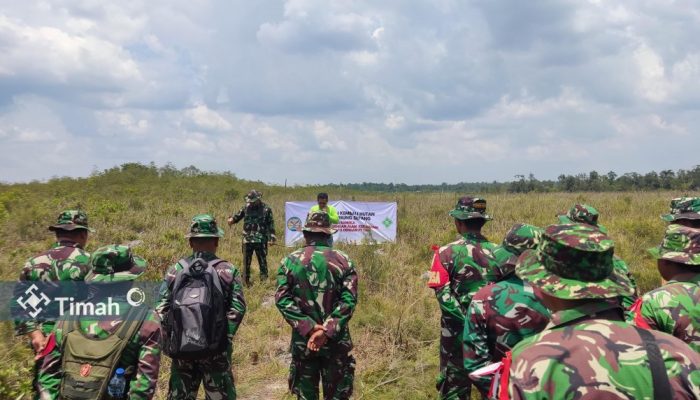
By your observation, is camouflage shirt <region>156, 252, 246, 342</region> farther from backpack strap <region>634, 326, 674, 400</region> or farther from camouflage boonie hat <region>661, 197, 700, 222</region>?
camouflage boonie hat <region>661, 197, 700, 222</region>

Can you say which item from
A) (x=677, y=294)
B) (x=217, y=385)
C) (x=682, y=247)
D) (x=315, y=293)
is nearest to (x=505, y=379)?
(x=677, y=294)

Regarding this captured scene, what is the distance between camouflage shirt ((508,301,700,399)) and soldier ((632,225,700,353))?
112 cm

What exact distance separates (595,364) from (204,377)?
274cm

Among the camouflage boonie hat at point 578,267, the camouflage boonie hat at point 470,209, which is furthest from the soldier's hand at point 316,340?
the camouflage boonie hat at point 578,267

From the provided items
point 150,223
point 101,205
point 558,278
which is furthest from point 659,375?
point 101,205

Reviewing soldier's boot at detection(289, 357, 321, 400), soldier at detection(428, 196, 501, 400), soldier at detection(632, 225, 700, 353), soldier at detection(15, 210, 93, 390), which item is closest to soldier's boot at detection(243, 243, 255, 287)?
soldier at detection(15, 210, 93, 390)

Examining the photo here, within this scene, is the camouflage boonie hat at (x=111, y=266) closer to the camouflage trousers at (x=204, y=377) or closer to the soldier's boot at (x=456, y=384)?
the camouflage trousers at (x=204, y=377)

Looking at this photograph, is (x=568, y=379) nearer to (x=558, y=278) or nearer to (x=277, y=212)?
(x=558, y=278)

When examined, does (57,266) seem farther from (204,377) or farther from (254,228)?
(254,228)

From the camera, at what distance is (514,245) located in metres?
2.76

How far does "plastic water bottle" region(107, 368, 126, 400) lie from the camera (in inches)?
96.9

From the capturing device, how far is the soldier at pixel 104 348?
2420 mm

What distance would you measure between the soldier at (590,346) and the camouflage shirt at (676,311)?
115 cm

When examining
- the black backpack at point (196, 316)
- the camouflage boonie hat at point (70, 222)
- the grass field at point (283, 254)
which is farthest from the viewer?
the grass field at point (283, 254)
